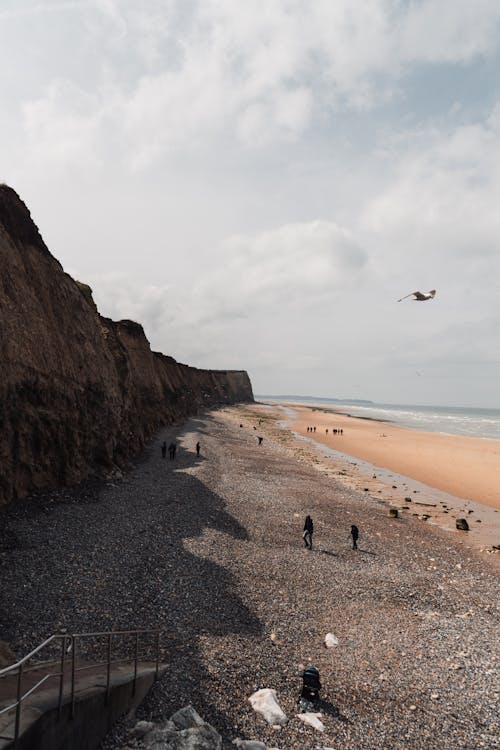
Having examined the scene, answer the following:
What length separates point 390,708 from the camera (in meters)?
10.1

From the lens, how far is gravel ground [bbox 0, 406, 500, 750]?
9750mm

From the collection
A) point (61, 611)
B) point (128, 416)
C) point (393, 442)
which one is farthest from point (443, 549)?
point (393, 442)

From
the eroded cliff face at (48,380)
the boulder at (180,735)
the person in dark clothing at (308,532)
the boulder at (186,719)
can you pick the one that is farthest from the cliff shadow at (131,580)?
the person in dark clothing at (308,532)

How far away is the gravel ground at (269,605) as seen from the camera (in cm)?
975

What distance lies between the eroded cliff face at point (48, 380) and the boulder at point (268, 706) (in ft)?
50.1

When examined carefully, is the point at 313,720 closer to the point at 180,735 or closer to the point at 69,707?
the point at 180,735

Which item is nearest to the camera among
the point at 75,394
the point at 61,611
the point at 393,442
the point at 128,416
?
the point at 61,611

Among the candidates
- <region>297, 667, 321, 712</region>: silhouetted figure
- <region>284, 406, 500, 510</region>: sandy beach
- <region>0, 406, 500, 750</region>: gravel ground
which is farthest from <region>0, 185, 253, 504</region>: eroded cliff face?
<region>284, 406, 500, 510</region>: sandy beach

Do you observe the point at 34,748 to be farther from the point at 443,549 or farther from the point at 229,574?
the point at 443,549

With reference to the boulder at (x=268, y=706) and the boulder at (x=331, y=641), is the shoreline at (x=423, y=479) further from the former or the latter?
the boulder at (x=268, y=706)

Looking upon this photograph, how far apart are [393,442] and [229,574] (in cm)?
6183

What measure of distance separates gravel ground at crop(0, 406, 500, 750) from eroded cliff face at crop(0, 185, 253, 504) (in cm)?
217

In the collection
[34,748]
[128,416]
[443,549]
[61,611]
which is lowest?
[443,549]

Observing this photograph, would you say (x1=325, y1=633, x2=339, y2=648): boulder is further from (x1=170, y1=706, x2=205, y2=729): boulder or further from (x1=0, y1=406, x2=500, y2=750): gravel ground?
(x1=170, y1=706, x2=205, y2=729): boulder
